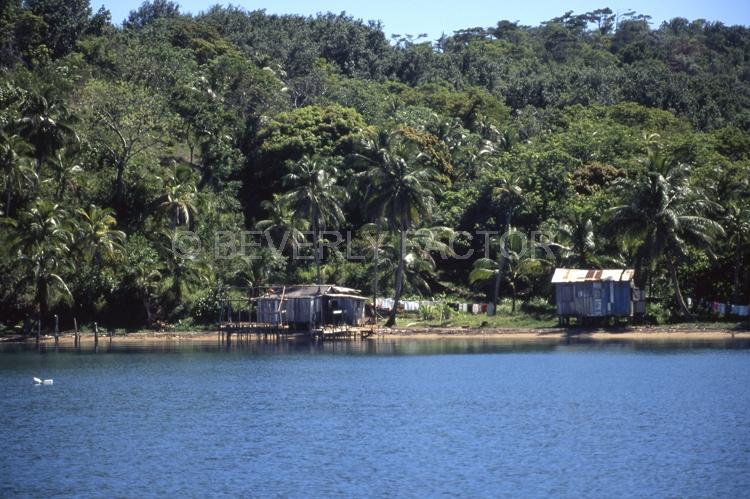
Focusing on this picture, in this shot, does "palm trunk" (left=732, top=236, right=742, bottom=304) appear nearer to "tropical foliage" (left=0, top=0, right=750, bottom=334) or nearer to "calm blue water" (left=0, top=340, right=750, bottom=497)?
"tropical foliage" (left=0, top=0, right=750, bottom=334)

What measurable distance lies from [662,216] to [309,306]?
905 inches

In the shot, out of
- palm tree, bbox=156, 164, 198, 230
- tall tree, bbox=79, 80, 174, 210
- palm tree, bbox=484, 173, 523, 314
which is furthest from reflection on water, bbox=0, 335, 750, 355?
tall tree, bbox=79, 80, 174, 210

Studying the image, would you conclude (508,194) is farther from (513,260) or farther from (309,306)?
(309,306)

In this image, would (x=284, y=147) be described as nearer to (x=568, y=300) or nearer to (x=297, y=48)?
Answer: (x=568, y=300)

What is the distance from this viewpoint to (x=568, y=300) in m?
66.2

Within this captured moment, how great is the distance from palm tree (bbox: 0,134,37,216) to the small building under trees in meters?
34.5

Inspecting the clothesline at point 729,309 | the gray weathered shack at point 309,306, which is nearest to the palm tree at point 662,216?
the clothesline at point 729,309

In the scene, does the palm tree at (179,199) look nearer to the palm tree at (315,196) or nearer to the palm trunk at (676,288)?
the palm tree at (315,196)

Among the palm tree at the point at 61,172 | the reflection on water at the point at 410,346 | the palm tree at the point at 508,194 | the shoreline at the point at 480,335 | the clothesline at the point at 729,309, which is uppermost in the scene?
the palm tree at the point at 61,172

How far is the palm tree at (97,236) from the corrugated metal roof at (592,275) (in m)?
28.1

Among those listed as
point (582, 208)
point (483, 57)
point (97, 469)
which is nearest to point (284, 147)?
point (582, 208)

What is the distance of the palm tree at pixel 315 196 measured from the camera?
70188 mm

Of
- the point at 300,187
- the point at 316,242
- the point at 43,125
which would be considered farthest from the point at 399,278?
the point at 43,125

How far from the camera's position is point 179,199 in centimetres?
7119
